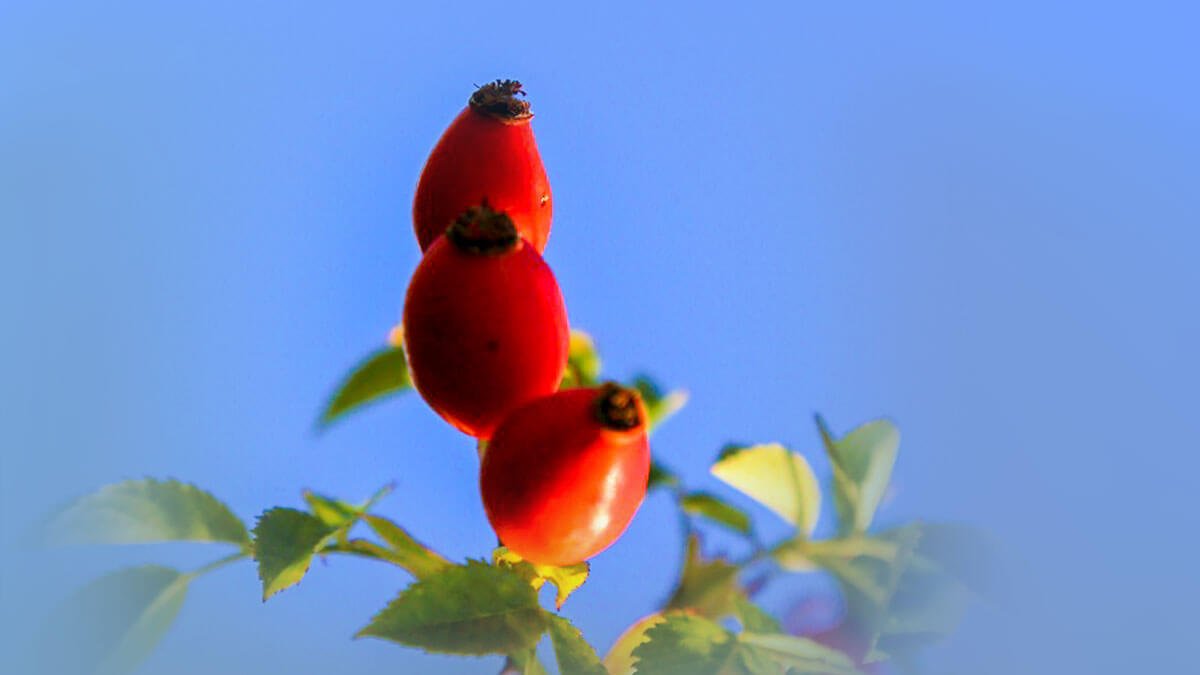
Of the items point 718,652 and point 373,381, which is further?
point 373,381

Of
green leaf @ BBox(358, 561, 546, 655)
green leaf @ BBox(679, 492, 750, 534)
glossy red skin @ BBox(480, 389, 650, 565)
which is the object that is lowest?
green leaf @ BBox(358, 561, 546, 655)

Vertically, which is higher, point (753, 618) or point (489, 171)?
point (489, 171)

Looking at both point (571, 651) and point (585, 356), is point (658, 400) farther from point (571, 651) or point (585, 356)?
point (571, 651)

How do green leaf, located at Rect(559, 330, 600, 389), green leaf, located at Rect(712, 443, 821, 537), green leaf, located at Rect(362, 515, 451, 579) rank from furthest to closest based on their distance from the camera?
1. green leaf, located at Rect(559, 330, 600, 389)
2. green leaf, located at Rect(712, 443, 821, 537)
3. green leaf, located at Rect(362, 515, 451, 579)

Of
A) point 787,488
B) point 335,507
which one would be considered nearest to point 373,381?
point 335,507

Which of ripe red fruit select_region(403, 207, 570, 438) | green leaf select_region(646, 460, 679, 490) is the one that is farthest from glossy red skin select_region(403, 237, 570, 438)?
green leaf select_region(646, 460, 679, 490)

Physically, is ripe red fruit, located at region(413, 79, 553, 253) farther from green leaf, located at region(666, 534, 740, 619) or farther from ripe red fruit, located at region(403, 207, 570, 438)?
green leaf, located at region(666, 534, 740, 619)

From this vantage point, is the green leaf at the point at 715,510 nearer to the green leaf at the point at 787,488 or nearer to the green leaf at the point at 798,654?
the green leaf at the point at 787,488
